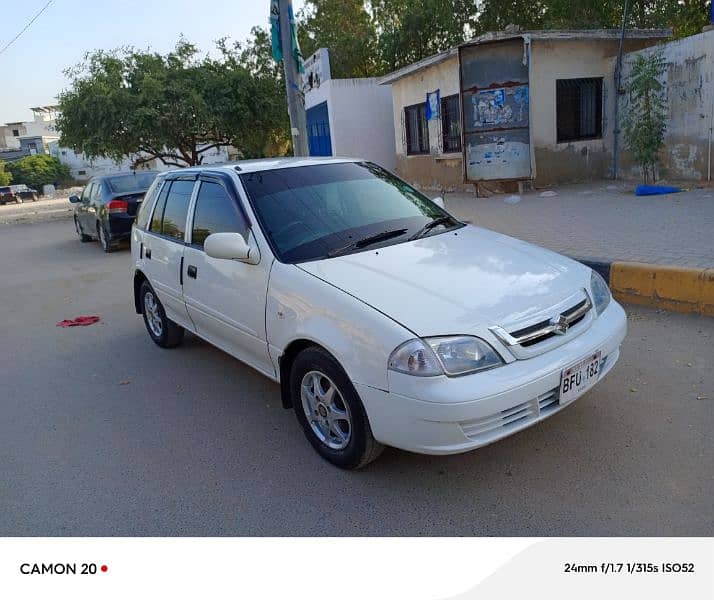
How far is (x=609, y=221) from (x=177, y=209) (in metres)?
6.09

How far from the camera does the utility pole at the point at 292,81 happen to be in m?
9.84

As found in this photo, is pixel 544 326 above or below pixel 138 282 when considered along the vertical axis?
above

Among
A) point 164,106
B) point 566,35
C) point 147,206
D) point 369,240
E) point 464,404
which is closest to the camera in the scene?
point 464,404

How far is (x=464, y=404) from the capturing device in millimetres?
2605

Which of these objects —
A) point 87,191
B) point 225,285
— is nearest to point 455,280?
point 225,285

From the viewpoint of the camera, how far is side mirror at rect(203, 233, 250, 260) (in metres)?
3.51

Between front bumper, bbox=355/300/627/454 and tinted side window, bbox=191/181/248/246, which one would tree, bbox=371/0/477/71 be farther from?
front bumper, bbox=355/300/627/454

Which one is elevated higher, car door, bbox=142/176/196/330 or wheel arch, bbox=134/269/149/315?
car door, bbox=142/176/196/330

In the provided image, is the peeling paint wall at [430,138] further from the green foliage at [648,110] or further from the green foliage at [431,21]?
the green foliage at [431,21]

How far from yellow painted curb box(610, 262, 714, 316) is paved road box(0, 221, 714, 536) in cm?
17

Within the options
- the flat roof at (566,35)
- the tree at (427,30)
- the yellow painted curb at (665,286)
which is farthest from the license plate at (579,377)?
the tree at (427,30)

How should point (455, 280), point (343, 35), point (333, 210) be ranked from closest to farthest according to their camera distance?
point (455, 280), point (333, 210), point (343, 35)

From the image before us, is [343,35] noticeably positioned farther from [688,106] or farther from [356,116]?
[688,106]

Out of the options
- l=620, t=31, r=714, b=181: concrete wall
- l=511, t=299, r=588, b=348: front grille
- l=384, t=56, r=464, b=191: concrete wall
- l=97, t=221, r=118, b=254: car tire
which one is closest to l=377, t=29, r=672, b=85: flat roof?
l=384, t=56, r=464, b=191: concrete wall
